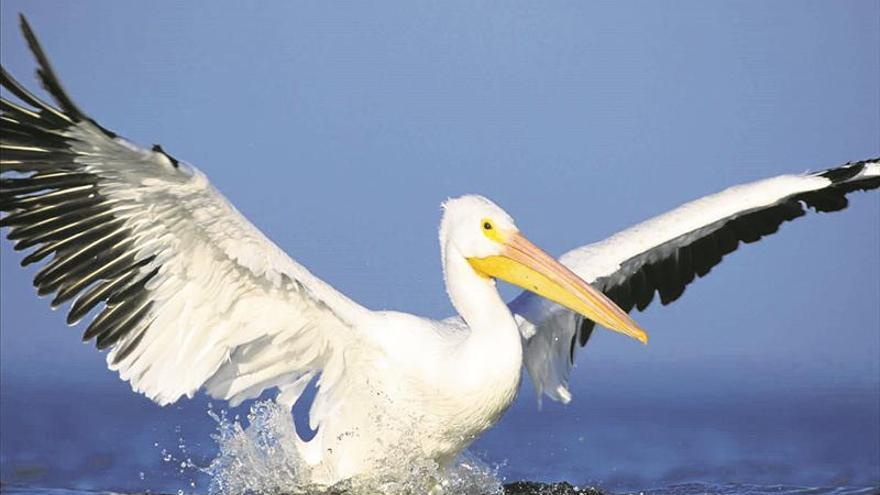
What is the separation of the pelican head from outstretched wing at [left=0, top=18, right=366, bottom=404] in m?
0.74

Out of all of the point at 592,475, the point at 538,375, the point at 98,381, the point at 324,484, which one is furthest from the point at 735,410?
the point at 324,484

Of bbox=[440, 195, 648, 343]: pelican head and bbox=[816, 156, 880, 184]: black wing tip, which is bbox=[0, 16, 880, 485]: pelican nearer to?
bbox=[440, 195, 648, 343]: pelican head

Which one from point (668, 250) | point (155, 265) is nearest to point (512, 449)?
point (668, 250)

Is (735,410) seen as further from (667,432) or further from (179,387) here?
(179,387)

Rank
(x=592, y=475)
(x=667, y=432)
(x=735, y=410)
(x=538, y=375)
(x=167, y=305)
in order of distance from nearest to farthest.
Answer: (x=167, y=305) → (x=538, y=375) → (x=592, y=475) → (x=667, y=432) → (x=735, y=410)

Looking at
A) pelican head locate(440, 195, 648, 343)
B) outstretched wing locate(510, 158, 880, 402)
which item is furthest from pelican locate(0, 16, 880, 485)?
outstretched wing locate(510, 158, 880, 402)

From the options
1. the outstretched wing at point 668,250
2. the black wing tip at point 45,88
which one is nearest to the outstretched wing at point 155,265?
the black wing tip at point 45,88

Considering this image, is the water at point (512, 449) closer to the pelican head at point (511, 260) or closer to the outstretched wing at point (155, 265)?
the outstretched wing at point (155, 265)

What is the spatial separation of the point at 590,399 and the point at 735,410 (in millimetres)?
3289

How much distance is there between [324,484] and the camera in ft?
29.1

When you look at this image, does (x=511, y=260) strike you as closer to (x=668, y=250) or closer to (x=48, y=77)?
(x=668, y=250)

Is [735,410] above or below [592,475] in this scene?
above

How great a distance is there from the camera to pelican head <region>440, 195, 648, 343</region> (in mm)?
8484

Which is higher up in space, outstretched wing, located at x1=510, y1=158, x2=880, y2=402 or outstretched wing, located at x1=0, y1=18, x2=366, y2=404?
outstretched wing, located at x1=510, y1=158, x2=880, y2=402
